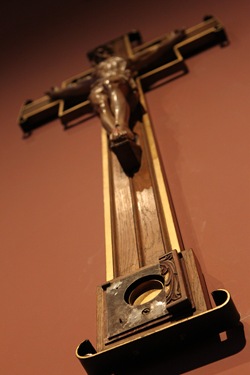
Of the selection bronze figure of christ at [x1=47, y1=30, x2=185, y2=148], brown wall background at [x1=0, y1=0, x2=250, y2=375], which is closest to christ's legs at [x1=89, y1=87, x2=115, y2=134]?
bronze figure of christ at [x1=47, y1=30, x2=185, y2=148]

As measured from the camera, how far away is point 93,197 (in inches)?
58.8

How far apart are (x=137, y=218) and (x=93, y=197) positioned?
0.93 ft

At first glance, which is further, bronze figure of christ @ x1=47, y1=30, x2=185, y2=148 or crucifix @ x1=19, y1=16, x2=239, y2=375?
bronze figure of christ @ x1=47, y1=30, x2=185, y2=148

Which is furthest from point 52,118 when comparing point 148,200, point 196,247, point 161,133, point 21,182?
A: point 196,247

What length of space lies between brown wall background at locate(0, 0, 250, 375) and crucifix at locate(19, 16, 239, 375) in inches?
2.2

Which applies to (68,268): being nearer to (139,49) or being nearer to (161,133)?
(161,133)

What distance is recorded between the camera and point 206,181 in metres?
1.30

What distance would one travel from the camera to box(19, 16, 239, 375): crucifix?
0.93 metres

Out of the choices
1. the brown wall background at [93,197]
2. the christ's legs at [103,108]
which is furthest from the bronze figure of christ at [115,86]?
the brown wall background at [93,197]

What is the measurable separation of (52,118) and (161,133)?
62cm

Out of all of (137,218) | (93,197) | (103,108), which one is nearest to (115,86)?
(103,108)

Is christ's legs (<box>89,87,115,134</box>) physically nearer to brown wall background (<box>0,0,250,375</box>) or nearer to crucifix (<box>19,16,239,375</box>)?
crucifix (<box>19,16,239,375</box>)

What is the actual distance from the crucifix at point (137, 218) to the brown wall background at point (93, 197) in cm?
6

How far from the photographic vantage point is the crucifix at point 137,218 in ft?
3.04
